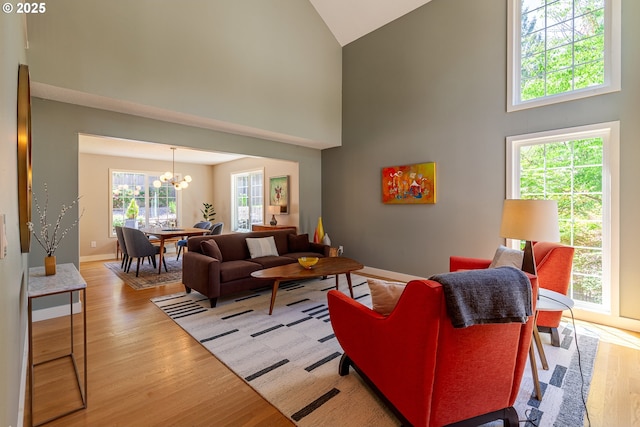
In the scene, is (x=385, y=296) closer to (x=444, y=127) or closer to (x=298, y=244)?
(x=444, y=127)

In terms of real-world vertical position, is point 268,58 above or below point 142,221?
above

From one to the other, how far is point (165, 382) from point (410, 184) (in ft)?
13.0

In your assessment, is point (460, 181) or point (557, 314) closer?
point (557, 314)

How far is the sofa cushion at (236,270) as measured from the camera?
3660 mm

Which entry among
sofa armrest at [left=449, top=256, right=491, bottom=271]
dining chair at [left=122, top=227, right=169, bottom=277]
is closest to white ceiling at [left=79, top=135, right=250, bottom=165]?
dining chair at [left=122, top=227, right=169, bottom=277]

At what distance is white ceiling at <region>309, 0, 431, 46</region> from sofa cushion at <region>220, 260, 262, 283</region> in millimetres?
4480

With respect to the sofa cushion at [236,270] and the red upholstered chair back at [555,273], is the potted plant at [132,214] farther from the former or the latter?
the red upholstered chair back at [555,273]

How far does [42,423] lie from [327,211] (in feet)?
16.2

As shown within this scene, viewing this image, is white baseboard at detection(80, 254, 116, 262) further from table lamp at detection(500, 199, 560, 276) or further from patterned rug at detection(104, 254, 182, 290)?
table lamp at detection(500, 199, 560, 276)

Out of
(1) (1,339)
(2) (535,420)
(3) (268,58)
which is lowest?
(2) (535,420)

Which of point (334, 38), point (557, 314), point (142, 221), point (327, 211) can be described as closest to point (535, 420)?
point (557, 314)

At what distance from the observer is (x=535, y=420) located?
1.73 metres

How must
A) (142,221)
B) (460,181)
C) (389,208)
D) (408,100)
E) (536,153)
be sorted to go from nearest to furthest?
(536,153), (460,181), (408,100), (389,208), (142,221)

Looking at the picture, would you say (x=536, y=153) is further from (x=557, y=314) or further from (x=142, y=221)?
(x=142, y=221)
